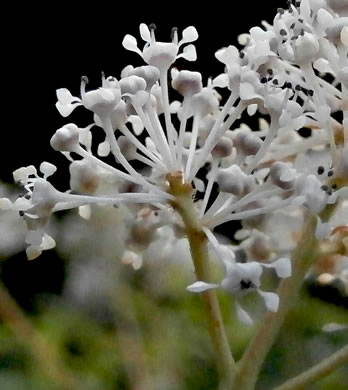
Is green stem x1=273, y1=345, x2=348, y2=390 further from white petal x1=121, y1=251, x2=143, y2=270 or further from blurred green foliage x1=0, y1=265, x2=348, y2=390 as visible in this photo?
blurred green foliage x1=0, y1=265, x2=348, y2=390

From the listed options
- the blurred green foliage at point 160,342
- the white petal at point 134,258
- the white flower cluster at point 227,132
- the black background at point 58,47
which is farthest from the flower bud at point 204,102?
the black background at point 58,47

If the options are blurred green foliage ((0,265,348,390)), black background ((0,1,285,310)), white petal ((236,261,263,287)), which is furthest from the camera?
black background ((0,1,285,310))

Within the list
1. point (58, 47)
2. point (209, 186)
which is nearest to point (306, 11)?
point (209, 186)

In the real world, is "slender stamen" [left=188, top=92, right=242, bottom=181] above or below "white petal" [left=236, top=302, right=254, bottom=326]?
above

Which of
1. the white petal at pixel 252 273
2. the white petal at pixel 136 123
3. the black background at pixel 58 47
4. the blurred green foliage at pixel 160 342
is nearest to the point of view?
the white petal at pixel 252 273

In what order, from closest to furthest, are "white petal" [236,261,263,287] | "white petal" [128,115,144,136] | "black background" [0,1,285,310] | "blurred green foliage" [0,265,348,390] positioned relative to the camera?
"white petal" [236,261,263,287] < "white petal" [128,115,144,136] < "blurred green foliage" [0,265,348,390] < "black background" [0,1,285,310]

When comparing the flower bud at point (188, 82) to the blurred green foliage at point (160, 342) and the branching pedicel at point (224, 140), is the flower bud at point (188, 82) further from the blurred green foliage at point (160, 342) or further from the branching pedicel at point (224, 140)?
the blurred green foliage at point (160, 342)

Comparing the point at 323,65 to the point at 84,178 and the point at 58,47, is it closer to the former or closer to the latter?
the point at 84,178

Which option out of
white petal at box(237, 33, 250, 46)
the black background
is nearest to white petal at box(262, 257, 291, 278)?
white petal at box(237, 33, 250, 46)
